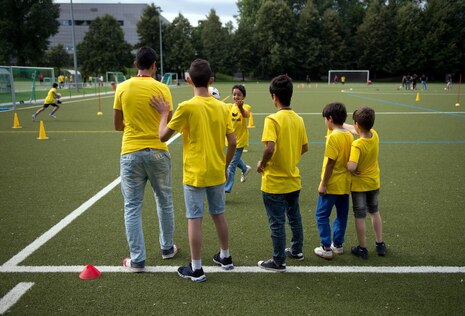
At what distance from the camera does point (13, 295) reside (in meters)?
3.25

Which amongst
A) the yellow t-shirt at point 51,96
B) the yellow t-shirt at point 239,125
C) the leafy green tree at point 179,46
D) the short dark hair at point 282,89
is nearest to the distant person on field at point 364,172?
the short dark hair at point 282,89

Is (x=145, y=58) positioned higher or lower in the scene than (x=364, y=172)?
higher

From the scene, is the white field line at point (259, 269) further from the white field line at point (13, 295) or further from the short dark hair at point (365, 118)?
the short dark hair at point (365, 118)

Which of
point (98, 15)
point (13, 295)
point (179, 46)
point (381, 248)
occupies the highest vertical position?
point (98, 15)

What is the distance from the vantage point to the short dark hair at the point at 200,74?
128 inches

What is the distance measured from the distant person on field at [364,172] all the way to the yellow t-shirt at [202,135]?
1.30 meters

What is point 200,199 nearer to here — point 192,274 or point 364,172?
point 192,274

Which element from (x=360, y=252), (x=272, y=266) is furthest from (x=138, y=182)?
(x=360, y=252)

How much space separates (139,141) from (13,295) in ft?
5.43

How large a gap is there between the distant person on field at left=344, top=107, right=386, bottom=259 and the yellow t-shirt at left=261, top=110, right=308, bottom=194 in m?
0.58

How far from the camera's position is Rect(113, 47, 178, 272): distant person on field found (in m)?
3.44

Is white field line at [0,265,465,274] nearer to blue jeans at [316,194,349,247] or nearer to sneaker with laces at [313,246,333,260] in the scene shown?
sneaker with laces at [313,246,333,260]

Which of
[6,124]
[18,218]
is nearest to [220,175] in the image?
[18,218]

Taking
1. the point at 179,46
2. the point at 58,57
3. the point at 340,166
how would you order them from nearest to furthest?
the point at 340,166 < the point at 179,46 < the point at 58,57
